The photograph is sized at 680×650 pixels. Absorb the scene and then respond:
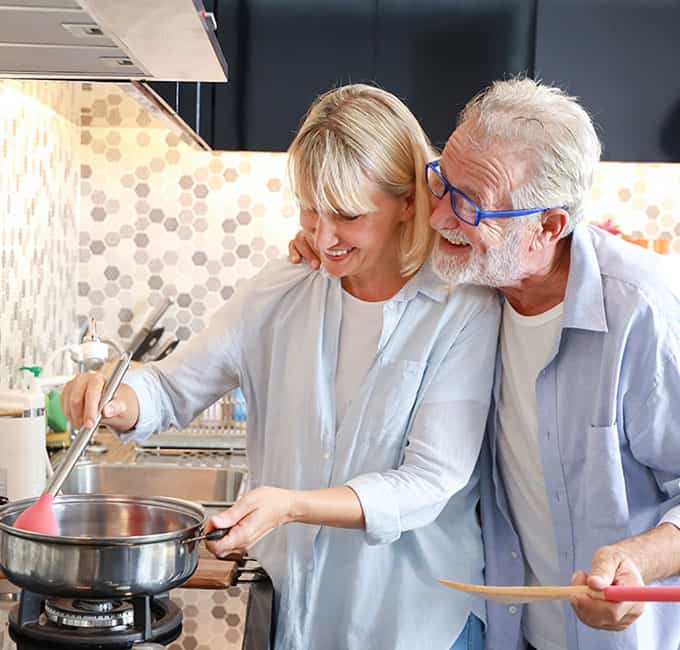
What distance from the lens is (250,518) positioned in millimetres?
1387

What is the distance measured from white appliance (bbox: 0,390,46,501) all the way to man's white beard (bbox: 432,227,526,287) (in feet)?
3.09

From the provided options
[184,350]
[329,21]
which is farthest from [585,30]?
[184,350]

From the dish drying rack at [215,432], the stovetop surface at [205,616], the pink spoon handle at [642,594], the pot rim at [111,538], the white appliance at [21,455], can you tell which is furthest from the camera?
the dish drying rack at [215,432]

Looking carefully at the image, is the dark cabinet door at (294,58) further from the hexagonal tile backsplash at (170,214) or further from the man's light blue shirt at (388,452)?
the man's light blue shirt at (388,452)

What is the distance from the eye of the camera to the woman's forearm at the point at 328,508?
4.72 ft

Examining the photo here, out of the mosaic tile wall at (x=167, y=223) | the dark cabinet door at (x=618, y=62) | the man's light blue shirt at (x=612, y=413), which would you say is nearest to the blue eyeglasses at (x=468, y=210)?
the man's light blue shirt at (x=612, y=413)

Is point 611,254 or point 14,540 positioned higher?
point 611,254

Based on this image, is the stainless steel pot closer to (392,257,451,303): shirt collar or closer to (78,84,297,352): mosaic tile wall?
(392,257,451,303): shirt collar

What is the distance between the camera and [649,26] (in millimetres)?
2781

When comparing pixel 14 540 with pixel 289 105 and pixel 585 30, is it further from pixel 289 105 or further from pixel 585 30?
pixel 585 30

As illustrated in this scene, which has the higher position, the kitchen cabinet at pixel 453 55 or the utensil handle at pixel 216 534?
the kitchen cabinet at pixel 453 55

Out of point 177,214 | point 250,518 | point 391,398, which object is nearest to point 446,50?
point 177,214

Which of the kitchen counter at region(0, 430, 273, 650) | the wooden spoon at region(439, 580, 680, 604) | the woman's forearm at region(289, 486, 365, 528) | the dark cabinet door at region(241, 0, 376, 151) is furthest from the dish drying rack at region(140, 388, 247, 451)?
the wooden spoon at region(439, 580, 680, 604)

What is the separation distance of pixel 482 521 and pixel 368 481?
25 centimetres
